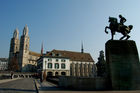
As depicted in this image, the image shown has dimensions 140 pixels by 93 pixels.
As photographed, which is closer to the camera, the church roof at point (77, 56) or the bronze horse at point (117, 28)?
the bronze horse at point (117, 28)

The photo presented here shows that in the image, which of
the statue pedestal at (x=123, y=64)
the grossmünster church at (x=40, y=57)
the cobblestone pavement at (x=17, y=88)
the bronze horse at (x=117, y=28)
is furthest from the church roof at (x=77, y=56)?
the statue pedestal at (x=123, y=64)

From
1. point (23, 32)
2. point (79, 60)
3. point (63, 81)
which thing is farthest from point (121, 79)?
point (23, 32)

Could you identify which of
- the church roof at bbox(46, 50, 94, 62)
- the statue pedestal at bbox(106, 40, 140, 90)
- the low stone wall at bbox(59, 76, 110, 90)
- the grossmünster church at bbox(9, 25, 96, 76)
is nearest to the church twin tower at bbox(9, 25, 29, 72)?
the grossmünster church at bbox(9, 25, 96, 76)

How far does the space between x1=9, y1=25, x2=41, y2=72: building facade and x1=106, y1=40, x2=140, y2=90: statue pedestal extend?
88.5 m

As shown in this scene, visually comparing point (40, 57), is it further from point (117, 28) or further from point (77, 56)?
point (117, 28)

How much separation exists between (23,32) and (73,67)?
68.2m

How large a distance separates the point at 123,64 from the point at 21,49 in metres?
99.2

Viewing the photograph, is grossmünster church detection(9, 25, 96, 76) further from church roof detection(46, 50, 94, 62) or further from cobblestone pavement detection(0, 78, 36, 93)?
cobblestone pavement detection(0, 78, 36, 93)

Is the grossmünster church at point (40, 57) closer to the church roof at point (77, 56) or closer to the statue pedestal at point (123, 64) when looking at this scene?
the church roof at point (77, 56)

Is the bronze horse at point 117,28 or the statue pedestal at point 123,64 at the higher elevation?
the bronze horse at point 117,28

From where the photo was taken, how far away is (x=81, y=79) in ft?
37.6

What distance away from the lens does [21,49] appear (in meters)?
99.6

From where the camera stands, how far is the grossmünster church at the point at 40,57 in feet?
191

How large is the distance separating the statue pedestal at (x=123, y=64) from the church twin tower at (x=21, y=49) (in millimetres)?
89988
